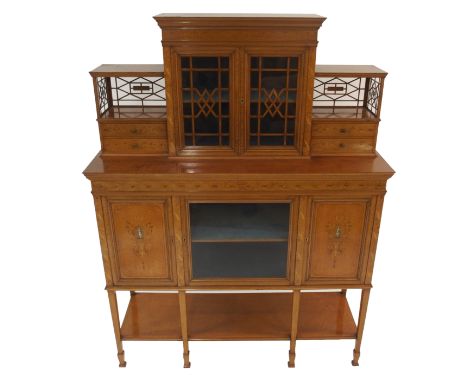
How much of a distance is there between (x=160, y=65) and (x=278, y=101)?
0.88m

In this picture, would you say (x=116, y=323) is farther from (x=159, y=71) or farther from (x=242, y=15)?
(x=242, y=15)

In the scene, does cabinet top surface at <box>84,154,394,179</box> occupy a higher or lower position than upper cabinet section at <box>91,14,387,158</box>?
lower

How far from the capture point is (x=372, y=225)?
285 centimetres

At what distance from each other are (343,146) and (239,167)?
29.4 inches

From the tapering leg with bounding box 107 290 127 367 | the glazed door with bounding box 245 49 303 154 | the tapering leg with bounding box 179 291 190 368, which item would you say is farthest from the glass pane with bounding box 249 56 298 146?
the tapering leg with bounding box 107 290 127 367

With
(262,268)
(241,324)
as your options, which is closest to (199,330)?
(241,324)

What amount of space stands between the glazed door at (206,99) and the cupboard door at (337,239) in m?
0.77

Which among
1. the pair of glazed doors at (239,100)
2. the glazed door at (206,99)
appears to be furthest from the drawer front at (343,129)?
the glazed door at (206,99)

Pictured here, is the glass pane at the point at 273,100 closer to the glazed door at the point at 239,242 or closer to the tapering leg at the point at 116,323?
the glazed door at the point at 239,242

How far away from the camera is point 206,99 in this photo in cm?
279

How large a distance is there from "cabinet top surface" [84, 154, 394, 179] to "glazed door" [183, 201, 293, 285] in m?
0.23

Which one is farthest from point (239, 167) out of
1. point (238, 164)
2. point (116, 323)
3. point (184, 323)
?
point (116, 323)

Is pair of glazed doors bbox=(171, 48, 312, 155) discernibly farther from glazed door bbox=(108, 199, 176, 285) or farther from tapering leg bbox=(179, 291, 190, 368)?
tapering leg bbox=(179, 291, 190, 368)

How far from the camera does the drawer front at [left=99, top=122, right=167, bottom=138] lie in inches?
113
